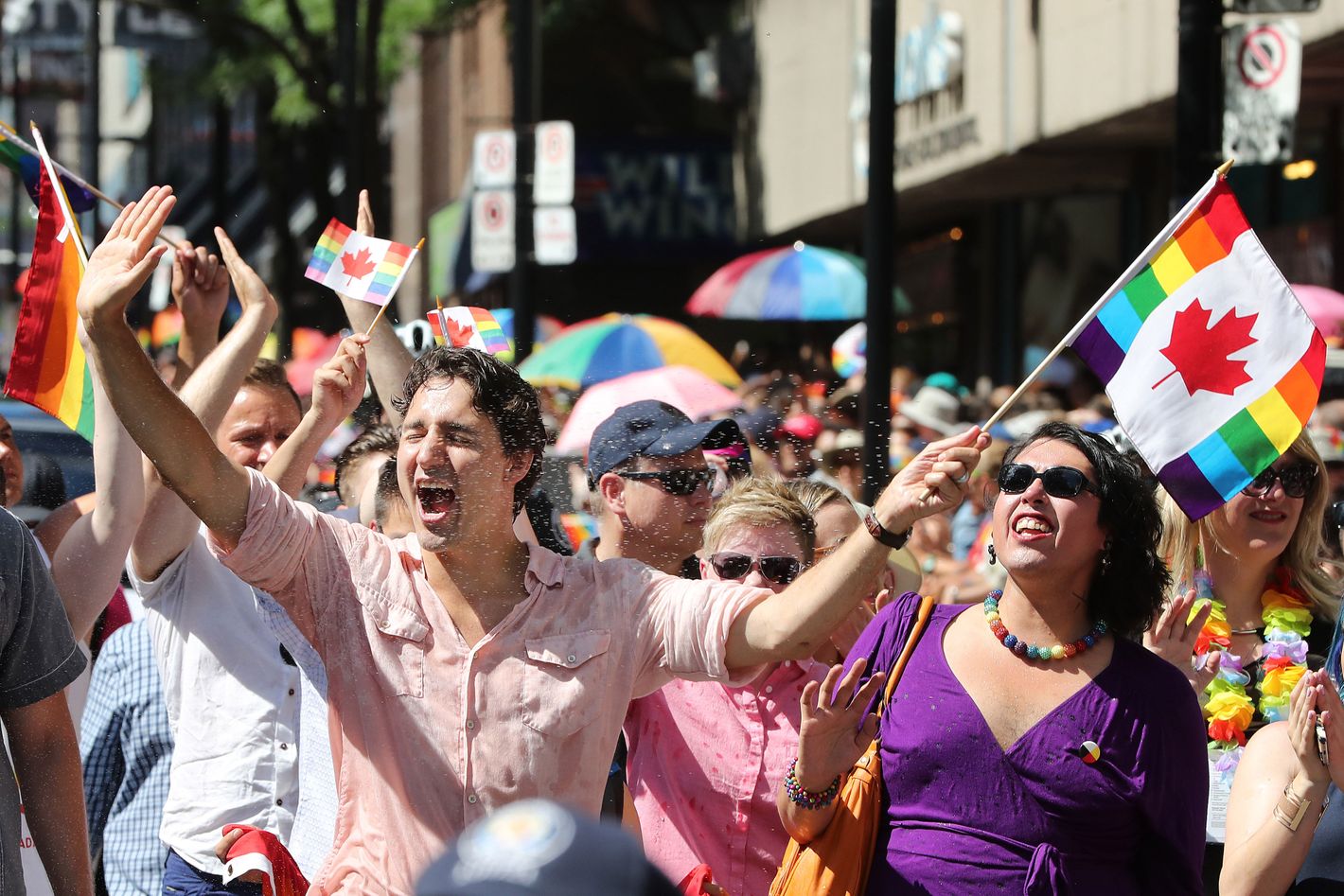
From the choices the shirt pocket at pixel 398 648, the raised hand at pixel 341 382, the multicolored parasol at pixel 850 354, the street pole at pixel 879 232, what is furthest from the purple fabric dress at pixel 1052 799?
the multicolored parasol at pixel 850 354

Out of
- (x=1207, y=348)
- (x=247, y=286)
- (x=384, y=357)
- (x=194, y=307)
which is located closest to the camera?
(x=1207, y=348)

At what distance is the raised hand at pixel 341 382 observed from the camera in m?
4.71

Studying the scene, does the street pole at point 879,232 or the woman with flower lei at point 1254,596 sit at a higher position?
the street pole at point 879,232

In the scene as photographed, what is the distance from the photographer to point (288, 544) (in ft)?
11.7

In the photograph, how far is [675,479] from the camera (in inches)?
202

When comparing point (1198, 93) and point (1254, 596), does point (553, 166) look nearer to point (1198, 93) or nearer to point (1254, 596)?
point (1198, 93)

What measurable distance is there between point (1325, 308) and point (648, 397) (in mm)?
4375

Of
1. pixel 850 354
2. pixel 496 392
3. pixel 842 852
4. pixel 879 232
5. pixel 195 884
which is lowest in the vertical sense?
pixel 195 884

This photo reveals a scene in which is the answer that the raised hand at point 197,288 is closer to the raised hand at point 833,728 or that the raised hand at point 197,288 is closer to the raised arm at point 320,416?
the raised arm at point 320,416

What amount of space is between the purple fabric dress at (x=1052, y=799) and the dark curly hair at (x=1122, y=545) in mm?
228

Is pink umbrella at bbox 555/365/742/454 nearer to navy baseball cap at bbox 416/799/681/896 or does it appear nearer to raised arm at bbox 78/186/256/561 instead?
raised arm at bbox 78/186/256/561

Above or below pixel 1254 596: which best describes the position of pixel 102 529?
above

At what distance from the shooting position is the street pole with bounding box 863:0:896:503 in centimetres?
698

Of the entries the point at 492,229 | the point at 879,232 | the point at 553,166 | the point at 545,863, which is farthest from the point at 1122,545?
the point at 492,229
